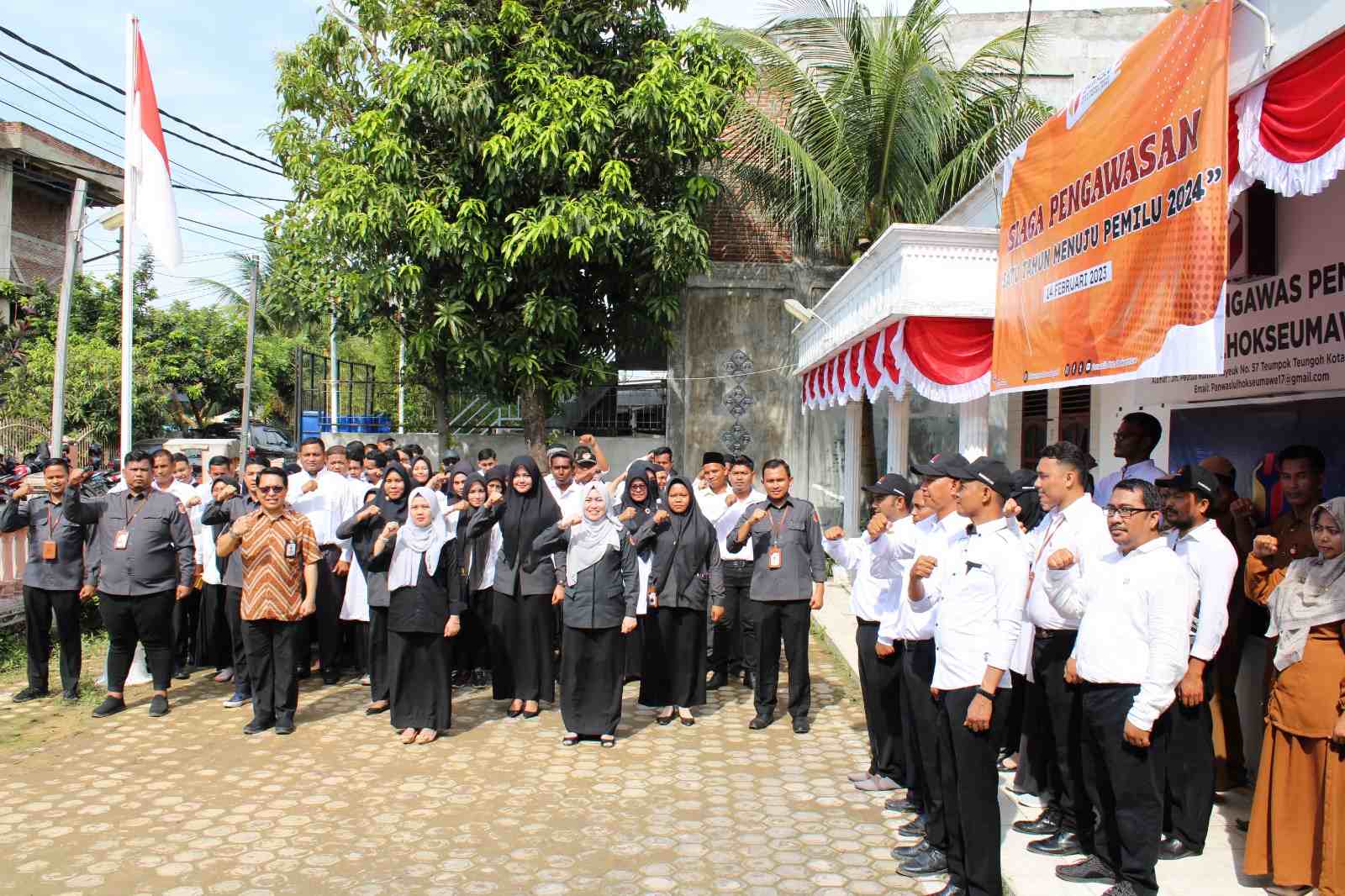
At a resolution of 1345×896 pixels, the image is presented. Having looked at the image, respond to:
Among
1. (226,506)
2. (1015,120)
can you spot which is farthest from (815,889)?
(1015,120)

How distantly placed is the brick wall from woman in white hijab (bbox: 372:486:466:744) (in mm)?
11291

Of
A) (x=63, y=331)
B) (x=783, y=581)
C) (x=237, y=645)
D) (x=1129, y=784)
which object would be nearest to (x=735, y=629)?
(x=783, y=581)

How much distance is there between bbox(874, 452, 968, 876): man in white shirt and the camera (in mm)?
4090

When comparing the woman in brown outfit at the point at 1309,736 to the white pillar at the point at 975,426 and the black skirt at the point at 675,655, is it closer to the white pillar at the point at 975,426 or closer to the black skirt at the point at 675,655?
the black skirt at the point at 675,655

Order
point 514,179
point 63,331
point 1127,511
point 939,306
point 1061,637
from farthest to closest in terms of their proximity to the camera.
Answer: point 514,179, point 63,331, point 939,306, point 1061,637, point 1127,511

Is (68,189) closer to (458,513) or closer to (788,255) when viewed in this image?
(788,255)

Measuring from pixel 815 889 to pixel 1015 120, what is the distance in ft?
43.0

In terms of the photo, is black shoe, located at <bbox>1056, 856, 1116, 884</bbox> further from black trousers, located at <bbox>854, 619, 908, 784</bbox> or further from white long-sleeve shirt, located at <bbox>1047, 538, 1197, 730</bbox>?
black trousers, located at <bbox>854, 619, 908, 784</bbox>

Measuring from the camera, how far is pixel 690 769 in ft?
18.4

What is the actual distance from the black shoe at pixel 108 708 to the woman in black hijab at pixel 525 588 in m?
2.57

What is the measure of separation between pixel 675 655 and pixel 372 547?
→ 2171 mm

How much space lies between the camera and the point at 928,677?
→ 426cm

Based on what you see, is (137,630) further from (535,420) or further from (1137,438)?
(535,420)

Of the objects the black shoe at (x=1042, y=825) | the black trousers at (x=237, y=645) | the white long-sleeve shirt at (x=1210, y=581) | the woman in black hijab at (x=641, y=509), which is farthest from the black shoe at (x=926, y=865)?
the black trousers at (x=237, y=645)
